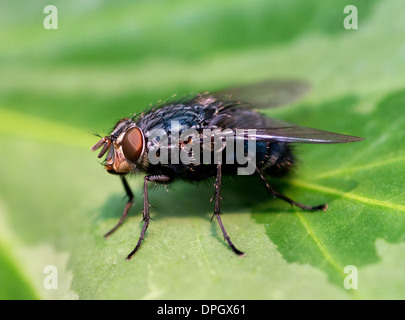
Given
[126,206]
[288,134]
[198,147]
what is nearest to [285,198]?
[288,134]

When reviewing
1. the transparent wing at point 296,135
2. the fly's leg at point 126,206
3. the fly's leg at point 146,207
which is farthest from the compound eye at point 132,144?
the transparent wing at point 296,135

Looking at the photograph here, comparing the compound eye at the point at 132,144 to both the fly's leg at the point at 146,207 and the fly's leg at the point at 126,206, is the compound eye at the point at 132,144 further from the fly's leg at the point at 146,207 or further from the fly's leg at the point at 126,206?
the fly's leg at the point at 126,206

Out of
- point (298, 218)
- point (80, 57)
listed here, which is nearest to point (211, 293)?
point (298, 218)

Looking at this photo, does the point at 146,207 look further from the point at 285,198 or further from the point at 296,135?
the point at 296,135

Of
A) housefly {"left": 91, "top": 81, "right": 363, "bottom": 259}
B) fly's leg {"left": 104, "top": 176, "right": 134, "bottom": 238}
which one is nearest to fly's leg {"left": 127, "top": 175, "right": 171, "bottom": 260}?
housefly {"left": 91, "top": 81, "right": 363, "bottom": 259}
